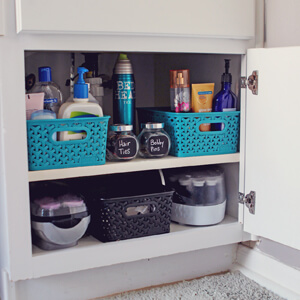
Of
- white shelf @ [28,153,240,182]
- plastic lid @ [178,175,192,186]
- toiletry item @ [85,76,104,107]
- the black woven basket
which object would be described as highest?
toiletry item @ [85,76,104,107]

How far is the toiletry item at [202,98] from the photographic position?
137cm

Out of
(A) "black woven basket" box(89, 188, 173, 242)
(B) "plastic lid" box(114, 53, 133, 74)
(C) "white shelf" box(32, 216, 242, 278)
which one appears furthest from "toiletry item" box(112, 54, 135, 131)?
(C) "white shelf" box(32, 216, 242, 278)

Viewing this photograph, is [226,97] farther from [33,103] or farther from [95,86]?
[33,103]

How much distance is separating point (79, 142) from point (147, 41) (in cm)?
29

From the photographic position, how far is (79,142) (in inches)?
47.1

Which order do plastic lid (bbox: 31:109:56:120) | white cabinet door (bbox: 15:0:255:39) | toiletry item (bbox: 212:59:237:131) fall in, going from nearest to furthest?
1. white cabinet door (bbox: 15:0:255:39)
2. plastic lid (bbox: 31:109:56:120)
3. toiletry item (bbox: 212:59:237:131)

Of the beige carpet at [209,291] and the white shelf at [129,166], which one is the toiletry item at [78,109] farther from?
the beige carpet at [209,291]

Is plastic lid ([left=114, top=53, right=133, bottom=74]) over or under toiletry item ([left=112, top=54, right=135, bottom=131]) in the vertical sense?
over

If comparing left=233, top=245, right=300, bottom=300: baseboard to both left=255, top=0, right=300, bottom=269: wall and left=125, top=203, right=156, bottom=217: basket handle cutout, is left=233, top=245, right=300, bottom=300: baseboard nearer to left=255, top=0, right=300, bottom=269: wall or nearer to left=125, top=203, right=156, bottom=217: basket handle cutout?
left=255, top=0, right=300, bottom=269: wall

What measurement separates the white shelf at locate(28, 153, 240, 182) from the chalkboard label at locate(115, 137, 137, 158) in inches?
0.9

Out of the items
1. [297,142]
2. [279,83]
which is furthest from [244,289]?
[279,83]

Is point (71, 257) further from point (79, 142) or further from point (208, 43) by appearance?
point (208, 43)

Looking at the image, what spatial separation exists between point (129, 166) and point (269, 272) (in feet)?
1.63

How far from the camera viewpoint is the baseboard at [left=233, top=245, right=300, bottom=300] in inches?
51.1
